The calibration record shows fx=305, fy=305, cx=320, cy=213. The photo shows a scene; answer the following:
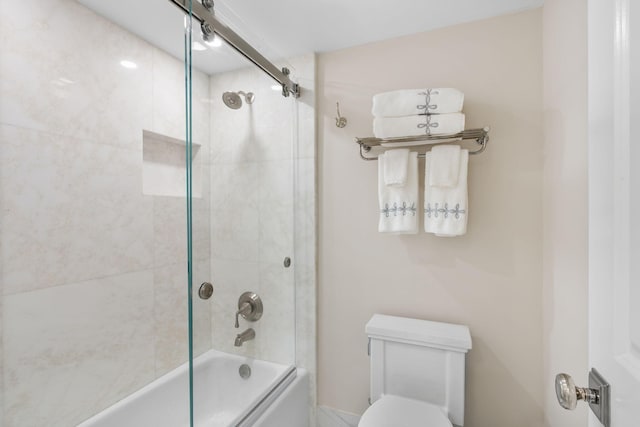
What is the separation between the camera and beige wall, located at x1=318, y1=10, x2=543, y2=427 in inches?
54.7

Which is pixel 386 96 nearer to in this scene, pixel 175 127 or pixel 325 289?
pixel 325 289

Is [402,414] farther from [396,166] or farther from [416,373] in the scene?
[396,166]

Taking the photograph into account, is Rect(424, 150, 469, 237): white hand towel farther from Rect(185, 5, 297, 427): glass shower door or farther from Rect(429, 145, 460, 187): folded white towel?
Rect(185, 5, 297, 427): glass shower door

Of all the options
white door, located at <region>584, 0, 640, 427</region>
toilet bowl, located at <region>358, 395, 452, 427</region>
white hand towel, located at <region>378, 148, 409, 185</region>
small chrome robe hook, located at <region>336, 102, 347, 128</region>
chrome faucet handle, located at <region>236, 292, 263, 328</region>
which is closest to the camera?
white door, located at <region>584, 0, 640, 427</region>

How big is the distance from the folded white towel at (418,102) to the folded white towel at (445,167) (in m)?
0.17

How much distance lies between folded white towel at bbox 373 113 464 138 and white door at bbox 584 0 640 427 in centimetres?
78

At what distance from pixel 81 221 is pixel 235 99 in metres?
0.88

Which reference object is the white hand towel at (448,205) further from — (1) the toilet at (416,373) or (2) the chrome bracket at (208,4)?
(2) the chrome bracket at (208,4)

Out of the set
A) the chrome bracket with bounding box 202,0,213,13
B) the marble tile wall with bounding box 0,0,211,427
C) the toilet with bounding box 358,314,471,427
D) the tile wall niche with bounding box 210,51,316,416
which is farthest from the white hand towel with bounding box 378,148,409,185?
the chrome bracket with bounding box 202,0,213,13

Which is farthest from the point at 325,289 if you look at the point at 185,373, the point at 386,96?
the point at 386,96

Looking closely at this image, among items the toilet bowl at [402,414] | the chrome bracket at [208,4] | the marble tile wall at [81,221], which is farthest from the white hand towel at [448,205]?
the chrome bracket at [208,4]

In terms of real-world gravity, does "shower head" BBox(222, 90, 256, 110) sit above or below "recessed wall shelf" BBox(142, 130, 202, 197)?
above

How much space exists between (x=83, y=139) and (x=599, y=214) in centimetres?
179

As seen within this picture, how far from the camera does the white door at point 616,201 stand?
0.45m
